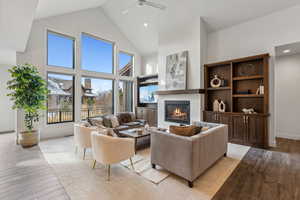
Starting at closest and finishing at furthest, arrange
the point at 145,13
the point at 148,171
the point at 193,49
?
the point at 148,171 → the point at 193,49 → the point at 145,13

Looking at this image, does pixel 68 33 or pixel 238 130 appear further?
pixel 68 33

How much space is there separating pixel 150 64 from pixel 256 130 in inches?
218

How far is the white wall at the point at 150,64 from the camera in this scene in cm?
743

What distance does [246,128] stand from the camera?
4086mm

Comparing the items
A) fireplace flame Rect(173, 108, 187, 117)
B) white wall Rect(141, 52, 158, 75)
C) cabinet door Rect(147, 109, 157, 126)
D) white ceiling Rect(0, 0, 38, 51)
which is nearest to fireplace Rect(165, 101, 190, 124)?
fireplace flame Rect(173, 108, 187, 117)

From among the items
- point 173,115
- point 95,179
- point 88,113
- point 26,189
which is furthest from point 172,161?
point 88,113

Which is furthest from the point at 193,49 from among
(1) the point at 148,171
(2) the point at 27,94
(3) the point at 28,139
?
(3) the point at 28,139

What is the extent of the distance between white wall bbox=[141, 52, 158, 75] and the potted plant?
485cm

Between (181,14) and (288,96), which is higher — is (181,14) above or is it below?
above

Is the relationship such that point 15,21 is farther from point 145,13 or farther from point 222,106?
point 222,106

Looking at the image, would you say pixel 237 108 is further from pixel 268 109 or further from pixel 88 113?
pixel 88 113

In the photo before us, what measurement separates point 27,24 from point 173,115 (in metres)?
5.03

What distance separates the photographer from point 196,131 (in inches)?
102

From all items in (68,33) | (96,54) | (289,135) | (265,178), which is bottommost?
(265,178)
